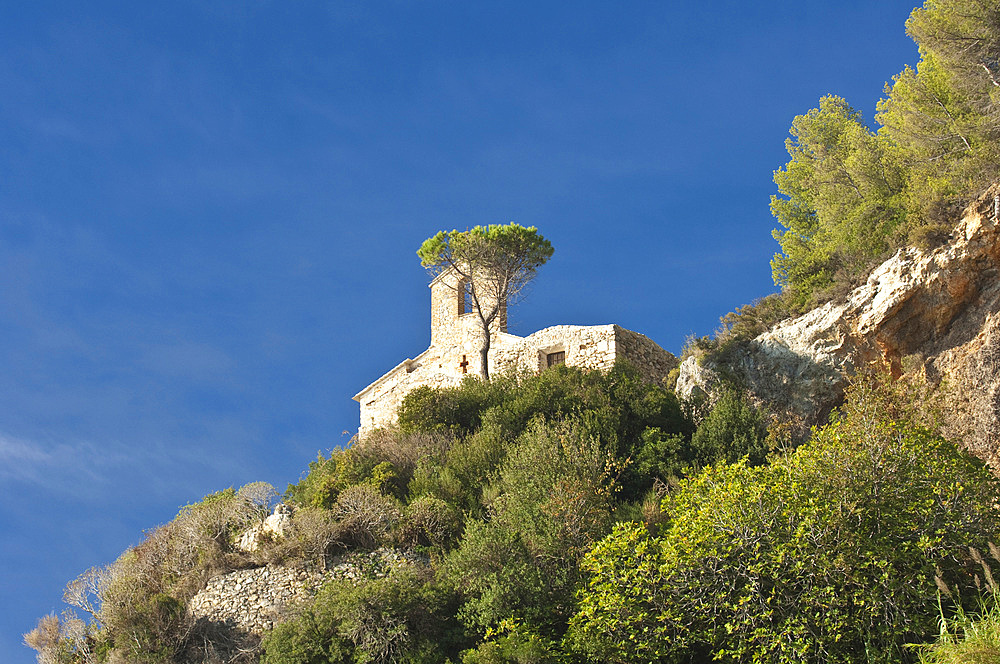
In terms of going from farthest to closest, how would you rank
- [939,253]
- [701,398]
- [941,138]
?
1. [701,398]
2. [941,138]
3. [939,253]

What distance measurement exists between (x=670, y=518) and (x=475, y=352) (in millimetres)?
13977

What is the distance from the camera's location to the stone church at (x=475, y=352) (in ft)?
87.3

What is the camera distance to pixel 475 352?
29.5 m

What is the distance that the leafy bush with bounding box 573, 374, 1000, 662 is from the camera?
12914mm

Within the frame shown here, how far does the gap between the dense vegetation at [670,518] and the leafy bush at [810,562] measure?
44 mm

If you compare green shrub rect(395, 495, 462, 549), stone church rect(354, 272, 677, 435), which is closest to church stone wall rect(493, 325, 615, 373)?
stone church rect(354, 272, 677, 435)

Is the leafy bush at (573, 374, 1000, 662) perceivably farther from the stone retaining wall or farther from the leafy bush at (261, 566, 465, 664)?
the stone retaining wall

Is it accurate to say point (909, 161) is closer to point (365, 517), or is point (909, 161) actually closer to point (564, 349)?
point (564, 349)

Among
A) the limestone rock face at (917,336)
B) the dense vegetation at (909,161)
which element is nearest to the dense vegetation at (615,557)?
the limestone rock face at (917,336)

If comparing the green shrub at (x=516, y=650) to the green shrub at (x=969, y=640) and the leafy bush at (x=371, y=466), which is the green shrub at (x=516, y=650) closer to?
the green shrub at (x=969, y=640)

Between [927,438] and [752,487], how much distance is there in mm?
3267

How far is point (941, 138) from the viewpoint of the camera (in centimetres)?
2136

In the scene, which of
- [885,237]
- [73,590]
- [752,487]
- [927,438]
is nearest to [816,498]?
[752,487]

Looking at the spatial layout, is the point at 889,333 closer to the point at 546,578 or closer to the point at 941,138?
the point at 941,138
